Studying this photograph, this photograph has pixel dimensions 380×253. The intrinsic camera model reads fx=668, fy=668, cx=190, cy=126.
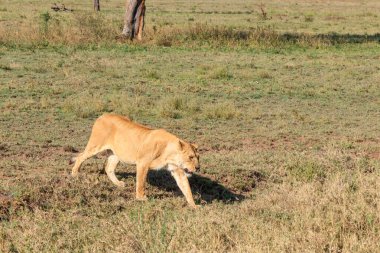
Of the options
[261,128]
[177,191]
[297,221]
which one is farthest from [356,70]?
[297,221]

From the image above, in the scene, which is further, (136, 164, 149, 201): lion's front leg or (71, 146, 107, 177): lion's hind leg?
(71, 146, 107, 177): lion's hind leg

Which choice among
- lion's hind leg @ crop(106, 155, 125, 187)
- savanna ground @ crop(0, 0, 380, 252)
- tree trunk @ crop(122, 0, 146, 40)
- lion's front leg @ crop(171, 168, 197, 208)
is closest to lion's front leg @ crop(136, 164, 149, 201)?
savanna ground @ crop(0, 0, 380, 252)

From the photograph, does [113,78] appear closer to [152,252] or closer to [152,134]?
[152,134]

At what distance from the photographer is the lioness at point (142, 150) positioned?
694 cm

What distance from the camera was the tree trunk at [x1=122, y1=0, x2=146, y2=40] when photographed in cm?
2401

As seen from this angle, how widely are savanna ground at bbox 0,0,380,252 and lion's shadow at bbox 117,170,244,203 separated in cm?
2

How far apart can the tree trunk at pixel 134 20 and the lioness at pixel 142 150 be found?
16.2 meters

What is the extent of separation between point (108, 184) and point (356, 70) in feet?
41.2

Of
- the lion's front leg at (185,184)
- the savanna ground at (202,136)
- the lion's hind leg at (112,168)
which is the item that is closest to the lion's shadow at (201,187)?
the savanna ground at (202,136)

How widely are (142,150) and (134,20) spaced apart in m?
18.2

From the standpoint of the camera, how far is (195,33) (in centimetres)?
2380

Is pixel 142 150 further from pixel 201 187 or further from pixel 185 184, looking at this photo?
pixel 201 187

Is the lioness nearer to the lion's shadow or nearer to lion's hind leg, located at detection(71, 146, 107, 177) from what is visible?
lion's hind leg, located at detection(71, 146, 107, 177)

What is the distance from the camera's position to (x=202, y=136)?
35.7ft
